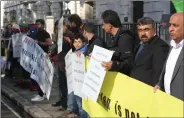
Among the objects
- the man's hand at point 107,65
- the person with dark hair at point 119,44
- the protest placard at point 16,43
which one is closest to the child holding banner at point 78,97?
the person with dark hair at point 119,44

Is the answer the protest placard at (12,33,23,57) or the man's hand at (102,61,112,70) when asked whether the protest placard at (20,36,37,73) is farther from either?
the man's hand at (102,61,112,70)

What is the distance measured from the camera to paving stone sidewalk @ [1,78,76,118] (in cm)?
771

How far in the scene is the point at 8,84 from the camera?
41.1 feet

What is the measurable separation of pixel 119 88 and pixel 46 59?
12.0ft

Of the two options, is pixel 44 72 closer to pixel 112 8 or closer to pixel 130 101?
pixel 130 101

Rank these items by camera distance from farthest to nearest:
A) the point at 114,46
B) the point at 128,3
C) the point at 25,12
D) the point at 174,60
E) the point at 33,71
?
the point at 25,12
the point at 128,3
the point at 33,71
the point at 114,46
the point at 174,60

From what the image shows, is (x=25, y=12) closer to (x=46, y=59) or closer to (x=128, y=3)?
(x=128, y=3)

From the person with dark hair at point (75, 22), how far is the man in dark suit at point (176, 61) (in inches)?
120

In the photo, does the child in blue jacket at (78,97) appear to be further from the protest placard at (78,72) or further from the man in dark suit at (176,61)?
the man in dark suit at (176,61)

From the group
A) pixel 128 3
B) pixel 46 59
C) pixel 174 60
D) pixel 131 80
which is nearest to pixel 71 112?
pixel 46 59

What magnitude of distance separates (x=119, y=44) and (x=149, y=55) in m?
0.65

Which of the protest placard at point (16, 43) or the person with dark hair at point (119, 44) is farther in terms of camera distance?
the protest placard at point (16, 43)

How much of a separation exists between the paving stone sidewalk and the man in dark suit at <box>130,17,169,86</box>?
312 cm

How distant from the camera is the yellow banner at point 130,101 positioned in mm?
3525
